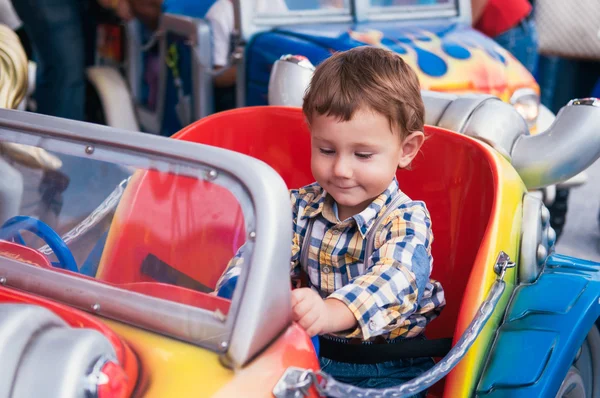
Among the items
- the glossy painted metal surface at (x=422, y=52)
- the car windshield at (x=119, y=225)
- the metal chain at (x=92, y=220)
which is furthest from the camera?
the glossy painted metal surface at (x=422, y=52)

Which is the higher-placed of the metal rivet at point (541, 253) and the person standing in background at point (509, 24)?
the metal rivet at point (541, 253)

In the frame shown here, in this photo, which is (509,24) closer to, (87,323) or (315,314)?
(315,314)

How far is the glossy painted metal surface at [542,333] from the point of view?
3.15ft

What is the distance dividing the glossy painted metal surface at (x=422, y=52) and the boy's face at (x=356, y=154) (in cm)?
119

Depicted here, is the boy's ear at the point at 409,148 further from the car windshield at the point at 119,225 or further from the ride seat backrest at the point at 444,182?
the car windshield at the point at 119,225

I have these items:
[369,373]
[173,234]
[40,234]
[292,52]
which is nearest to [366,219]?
[369,373]

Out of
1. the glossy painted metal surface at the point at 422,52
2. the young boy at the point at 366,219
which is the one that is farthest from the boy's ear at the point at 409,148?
the glossy painted metal surface at the point at 422,52

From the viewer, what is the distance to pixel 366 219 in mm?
1061

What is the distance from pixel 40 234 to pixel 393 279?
17.6 inches

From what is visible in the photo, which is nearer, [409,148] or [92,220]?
[92,220]

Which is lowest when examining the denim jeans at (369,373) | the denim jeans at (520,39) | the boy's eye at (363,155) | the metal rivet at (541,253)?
the denim jeans at (520,39)

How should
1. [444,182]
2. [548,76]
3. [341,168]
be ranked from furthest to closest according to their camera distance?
1. [548,76]
2. [444,182]
3. [341,168]

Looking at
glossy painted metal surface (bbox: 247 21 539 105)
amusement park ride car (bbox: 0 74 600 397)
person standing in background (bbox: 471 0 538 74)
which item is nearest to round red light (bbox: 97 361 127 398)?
amusement park ride car (bbox: 0 74 600 397)

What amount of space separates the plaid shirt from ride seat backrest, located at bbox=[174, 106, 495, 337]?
0.37ft
